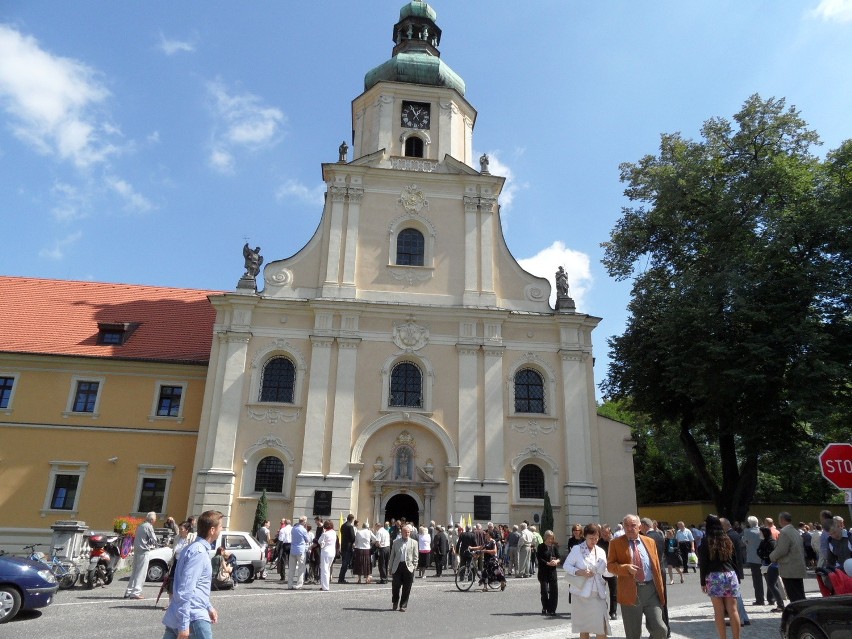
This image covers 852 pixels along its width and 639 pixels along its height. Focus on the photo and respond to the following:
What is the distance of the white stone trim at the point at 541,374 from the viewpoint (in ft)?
79.5

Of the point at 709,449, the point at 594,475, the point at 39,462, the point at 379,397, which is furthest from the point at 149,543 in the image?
the point at 709,449

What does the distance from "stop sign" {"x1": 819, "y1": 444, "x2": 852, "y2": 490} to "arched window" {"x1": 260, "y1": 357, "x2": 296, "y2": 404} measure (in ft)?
59.3

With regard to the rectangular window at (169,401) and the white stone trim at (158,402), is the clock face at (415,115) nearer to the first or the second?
the white stone trim at (158,402)

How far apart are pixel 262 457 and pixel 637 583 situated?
17.8 metres

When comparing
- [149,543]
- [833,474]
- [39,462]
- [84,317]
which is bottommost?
[149,543]

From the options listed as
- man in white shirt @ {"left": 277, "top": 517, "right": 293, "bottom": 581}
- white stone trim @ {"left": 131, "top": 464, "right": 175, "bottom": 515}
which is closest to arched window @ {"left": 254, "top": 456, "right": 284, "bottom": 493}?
white stone trim @ {"left": 131, "top": 464, "right": 175, "bottom": 515}

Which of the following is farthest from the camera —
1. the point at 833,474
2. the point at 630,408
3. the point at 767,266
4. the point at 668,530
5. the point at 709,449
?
the point at 709,449

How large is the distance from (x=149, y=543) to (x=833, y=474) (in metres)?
11.9

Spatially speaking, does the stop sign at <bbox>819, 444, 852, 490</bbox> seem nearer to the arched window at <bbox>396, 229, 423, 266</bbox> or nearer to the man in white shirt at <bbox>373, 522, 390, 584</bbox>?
the man in white shirt at <bbox>373, 522, 390, 584</bbox>

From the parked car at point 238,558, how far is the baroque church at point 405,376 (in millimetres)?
5790

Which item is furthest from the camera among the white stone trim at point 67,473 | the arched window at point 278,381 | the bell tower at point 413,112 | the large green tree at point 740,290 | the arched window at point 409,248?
the bell tower at point 413,112

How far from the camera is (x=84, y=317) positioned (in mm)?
27562

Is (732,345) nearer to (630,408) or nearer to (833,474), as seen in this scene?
(630,408)

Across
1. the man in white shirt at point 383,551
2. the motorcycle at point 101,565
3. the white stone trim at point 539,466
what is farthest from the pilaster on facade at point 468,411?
the motorcycle at point 101,565
